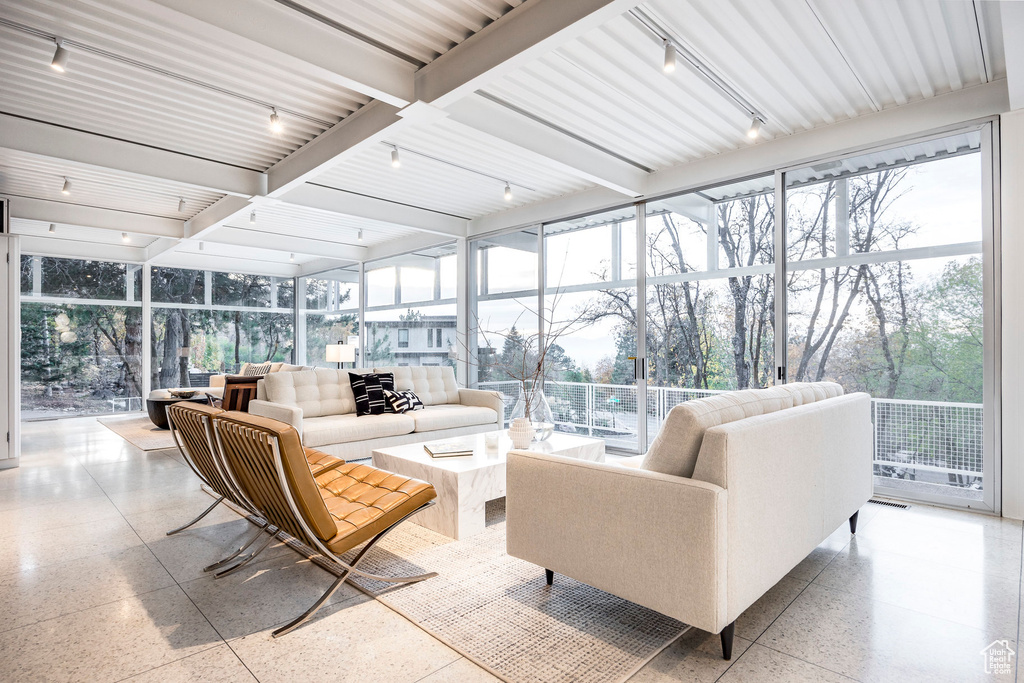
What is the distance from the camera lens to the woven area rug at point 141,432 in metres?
5.88

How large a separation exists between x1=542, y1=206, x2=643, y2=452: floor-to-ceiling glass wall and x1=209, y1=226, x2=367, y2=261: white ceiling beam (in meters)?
4.09

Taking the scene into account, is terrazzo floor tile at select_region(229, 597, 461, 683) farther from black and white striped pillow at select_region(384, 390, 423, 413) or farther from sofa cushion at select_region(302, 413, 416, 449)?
black and white striped pillow at select_region(384, 390, 423, 413)

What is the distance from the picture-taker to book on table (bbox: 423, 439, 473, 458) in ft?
11.2

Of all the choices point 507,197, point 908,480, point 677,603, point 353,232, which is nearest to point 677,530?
point 677,603

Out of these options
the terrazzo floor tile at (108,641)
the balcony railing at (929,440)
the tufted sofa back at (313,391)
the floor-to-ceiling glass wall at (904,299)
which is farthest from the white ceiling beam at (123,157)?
the floor-to-ceiling glass wall at (904,299)

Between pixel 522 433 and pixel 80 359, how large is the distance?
8.14 meters

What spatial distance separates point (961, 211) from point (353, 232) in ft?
22.6

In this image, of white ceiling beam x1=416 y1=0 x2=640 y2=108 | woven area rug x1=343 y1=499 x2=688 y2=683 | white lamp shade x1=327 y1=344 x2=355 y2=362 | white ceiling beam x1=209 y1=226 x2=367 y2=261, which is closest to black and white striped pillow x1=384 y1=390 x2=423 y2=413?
woven area rug x1=343 y1=499 x2=688 y2=683

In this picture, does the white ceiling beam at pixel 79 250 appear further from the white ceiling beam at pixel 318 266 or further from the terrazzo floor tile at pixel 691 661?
the terrazzo floor tile at pixel 691 661

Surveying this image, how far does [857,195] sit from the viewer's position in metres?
4.05

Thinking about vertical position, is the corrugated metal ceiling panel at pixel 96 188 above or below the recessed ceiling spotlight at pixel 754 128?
above

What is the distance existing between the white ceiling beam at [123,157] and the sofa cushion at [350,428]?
2.36m

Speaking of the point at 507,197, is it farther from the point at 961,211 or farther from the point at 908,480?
the point at 908,480

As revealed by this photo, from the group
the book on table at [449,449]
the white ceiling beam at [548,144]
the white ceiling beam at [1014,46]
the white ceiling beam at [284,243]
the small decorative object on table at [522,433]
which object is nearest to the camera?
the white ceiling beam at [1014,46]
